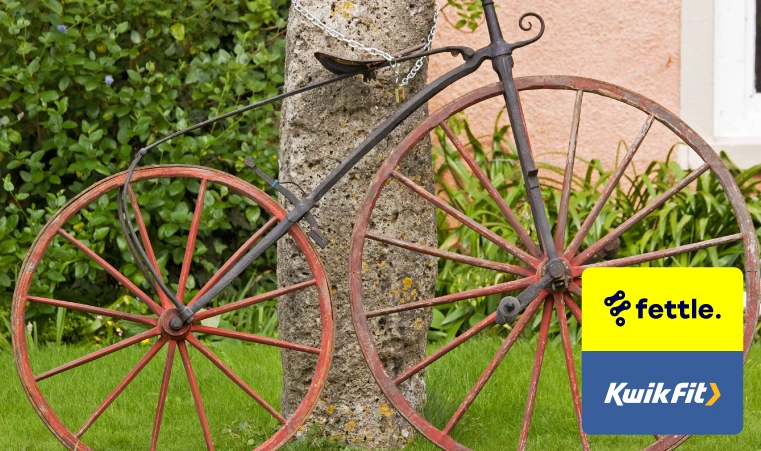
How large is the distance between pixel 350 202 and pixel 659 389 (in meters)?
1.10

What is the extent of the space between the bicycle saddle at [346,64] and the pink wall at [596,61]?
8.11 feet

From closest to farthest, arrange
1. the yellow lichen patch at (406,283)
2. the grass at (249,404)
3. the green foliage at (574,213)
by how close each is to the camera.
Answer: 1. the yellow lichen patch at (406,283)
2. the grass at (249,404)
3. the green foliage at (574,213)

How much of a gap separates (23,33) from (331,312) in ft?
9.13

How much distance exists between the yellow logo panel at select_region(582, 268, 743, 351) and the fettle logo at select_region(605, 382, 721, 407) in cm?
9

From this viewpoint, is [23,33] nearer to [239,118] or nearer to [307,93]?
[239,118]

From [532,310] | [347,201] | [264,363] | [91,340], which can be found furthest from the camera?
[91,340]

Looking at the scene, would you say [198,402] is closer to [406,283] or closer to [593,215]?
[406,283]

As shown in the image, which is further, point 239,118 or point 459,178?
point 459,178

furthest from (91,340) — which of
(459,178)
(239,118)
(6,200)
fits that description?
(459,178)

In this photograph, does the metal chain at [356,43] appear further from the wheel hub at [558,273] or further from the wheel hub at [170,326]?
the wheel hub at [170,326]

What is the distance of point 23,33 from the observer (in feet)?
16.4

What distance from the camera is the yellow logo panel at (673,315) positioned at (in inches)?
105

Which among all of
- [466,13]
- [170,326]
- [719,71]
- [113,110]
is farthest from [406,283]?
[719,71]

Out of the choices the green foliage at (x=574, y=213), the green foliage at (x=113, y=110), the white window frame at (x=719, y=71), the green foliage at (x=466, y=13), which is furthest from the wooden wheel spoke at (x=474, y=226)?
the white window frame at (x=719, y=71)
